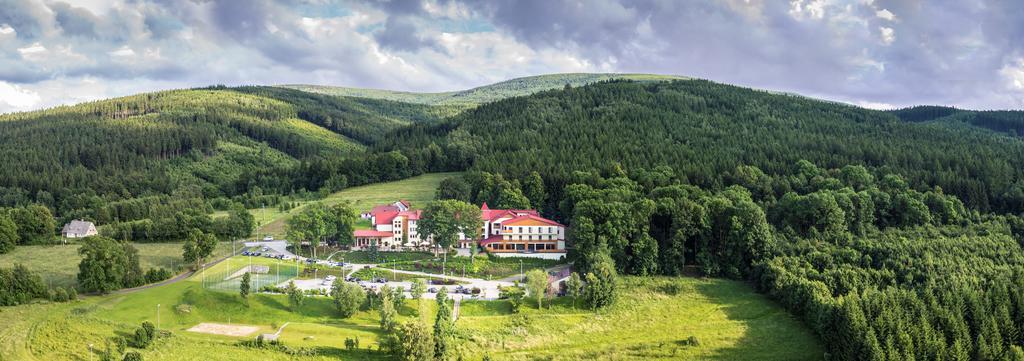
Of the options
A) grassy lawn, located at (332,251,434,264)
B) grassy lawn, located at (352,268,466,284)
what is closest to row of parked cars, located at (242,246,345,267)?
grassy lawn, located at (332,251,434,264)

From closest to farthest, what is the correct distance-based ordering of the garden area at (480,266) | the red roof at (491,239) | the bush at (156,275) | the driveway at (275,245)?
the bush at (156,275)
the garden area at (480,266)
the red roof at (491,239)
the driveway at (275,245)

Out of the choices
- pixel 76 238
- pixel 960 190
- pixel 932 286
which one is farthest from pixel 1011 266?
pixel 76 238

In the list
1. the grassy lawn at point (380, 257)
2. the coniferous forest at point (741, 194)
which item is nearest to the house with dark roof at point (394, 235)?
the grassy lawn at point (380, 257)

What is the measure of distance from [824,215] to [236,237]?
93.7 m

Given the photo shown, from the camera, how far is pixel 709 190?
11506cm

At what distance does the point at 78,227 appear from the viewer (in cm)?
11512

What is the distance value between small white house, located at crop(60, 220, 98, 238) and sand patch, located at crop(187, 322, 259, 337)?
6317 centimetres

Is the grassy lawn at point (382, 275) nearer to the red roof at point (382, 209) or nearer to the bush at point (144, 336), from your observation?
the red roof at point (382, 209)

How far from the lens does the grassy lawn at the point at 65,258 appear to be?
273 feet

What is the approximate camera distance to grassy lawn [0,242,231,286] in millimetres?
83250

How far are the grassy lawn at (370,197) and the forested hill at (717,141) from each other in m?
12.3

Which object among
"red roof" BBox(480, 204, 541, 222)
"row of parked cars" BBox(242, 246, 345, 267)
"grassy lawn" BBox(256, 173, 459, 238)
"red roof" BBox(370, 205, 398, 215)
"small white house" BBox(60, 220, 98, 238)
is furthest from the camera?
"grassy lawn" BBox(256, 173, 459, 238)

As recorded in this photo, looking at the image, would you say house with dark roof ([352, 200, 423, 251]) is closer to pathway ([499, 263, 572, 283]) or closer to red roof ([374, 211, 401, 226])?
red roof ([374, 211, 401, 226])

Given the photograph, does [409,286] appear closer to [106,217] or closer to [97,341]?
[97,341]
